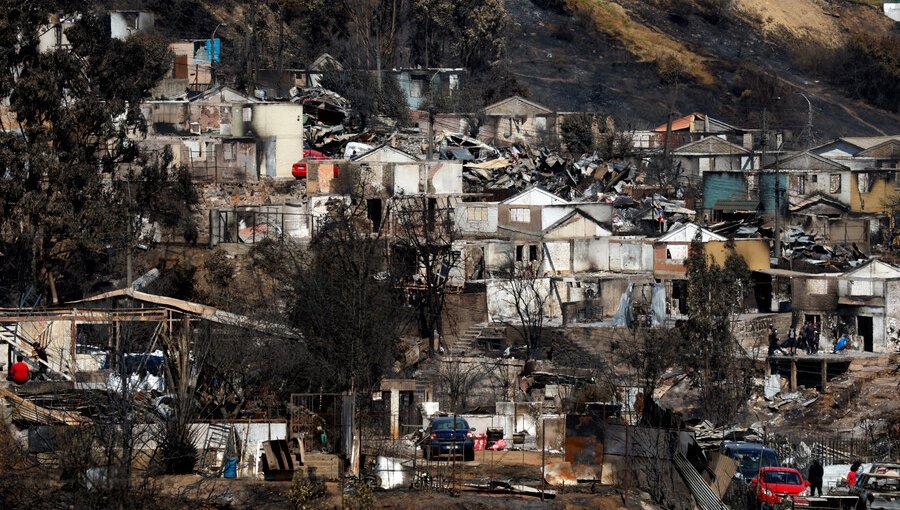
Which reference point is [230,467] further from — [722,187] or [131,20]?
[131,20]

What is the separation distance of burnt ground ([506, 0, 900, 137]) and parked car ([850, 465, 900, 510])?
44.6 metres

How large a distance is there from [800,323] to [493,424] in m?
13.8

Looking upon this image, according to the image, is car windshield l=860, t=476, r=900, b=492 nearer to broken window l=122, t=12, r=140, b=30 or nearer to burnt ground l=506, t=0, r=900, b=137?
broken window l=122, t=12, r=140, b=30

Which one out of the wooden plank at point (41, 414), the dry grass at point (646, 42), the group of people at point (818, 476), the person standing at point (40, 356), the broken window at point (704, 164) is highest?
the dry grass at point (646, 42)

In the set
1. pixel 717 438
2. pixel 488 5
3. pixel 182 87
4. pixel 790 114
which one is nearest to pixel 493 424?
pixel 717 438

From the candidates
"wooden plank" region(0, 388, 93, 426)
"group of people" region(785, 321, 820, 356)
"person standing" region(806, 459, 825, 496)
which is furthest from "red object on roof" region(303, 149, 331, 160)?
"person standing" region(806, 459, 825, 496)

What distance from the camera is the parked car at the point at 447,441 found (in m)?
23.3

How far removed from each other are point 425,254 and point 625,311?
17.0 ft

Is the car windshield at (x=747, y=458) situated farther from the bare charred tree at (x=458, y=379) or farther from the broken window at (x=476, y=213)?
the broken window at (x=476, y=213)

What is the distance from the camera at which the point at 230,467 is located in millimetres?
22078

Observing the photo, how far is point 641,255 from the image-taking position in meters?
41.7

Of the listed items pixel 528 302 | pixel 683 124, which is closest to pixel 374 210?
pixel 528 302

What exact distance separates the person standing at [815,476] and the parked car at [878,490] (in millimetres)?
721

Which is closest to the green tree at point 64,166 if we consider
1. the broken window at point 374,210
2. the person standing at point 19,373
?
the broken window at point 374,210
